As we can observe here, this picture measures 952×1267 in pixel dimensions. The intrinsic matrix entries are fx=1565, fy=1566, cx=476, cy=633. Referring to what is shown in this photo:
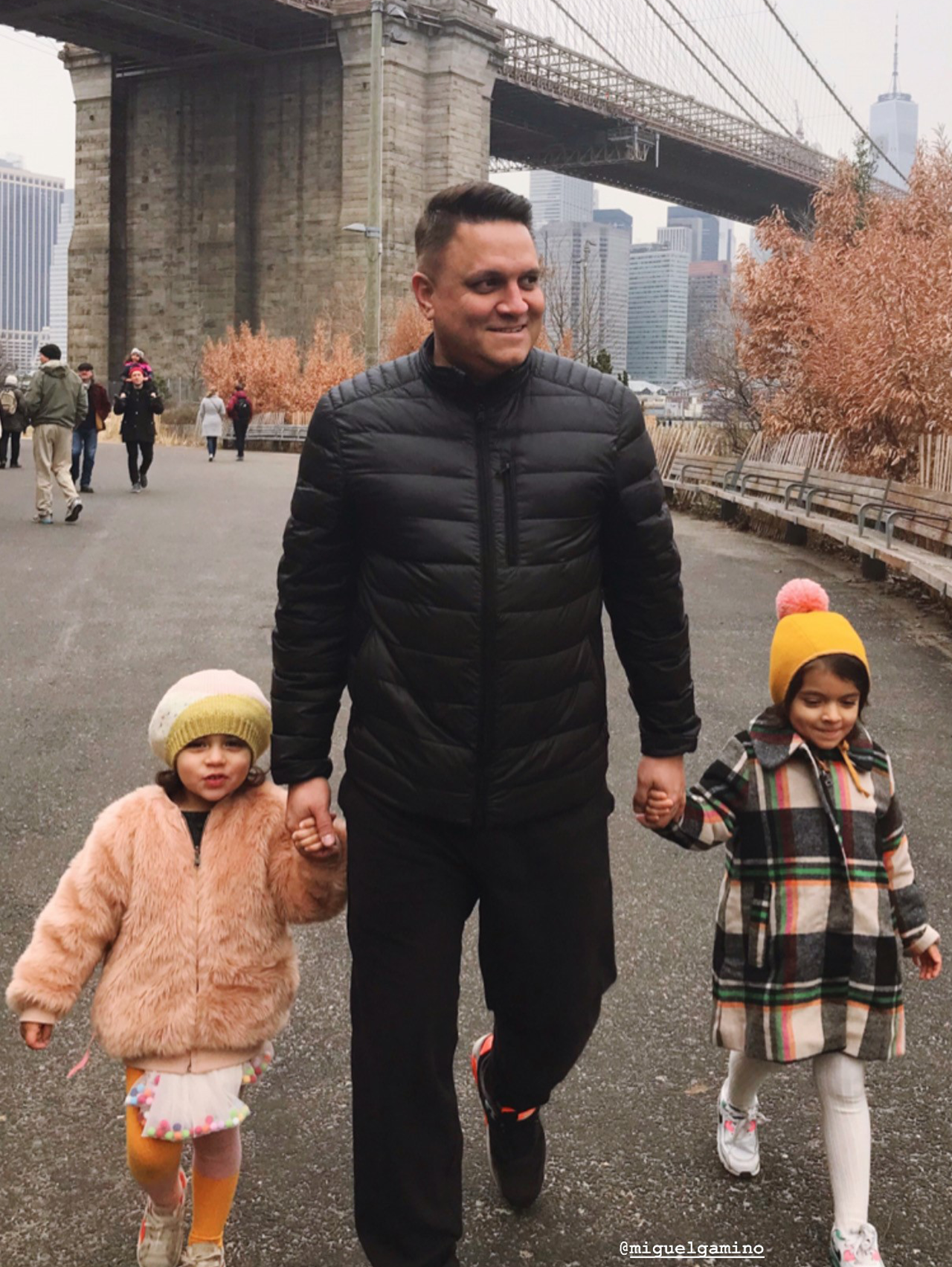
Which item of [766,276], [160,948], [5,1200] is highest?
[766,276]

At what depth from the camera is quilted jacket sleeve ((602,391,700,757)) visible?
2.71 meters

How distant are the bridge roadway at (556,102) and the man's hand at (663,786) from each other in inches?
1281

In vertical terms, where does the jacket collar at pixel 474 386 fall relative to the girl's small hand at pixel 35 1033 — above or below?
above

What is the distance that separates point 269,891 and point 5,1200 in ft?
2.73

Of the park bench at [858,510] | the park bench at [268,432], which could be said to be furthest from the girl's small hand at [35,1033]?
the park bench at [268,432]

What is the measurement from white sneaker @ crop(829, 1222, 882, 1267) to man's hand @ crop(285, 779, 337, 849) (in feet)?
3.61

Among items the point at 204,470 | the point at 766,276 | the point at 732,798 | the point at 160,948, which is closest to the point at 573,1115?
the point at 732,798

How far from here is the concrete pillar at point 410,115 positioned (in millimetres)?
44469

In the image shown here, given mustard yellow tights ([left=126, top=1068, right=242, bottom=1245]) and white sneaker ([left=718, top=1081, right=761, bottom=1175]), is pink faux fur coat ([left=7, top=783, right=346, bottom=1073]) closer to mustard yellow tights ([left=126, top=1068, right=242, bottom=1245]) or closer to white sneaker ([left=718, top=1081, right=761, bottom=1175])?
mustard yellow tights ([left=126, top=1068, right=242, bottom=1245])

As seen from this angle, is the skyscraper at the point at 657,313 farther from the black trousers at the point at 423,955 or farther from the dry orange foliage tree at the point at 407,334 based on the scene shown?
the black trousers at the point at 423,955

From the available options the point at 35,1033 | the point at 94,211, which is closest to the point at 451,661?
the point at 35,1033

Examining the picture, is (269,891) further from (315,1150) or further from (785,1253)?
(785,1253)

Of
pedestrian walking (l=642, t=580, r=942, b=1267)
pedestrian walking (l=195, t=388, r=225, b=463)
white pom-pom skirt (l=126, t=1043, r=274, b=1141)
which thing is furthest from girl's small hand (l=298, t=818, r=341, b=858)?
pedestrian walking (l=195, t=388, r=225, b=463)

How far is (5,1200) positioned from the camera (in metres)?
2.94
